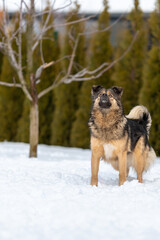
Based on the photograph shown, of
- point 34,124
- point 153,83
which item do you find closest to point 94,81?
point 153,83

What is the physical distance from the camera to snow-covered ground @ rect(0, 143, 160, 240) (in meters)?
3.84

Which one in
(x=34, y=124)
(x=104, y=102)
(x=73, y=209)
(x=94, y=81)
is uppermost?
(x=94, y=81)

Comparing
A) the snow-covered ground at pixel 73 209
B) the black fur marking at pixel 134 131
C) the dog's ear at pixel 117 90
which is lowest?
the snow-covered ground at pixel 73 209

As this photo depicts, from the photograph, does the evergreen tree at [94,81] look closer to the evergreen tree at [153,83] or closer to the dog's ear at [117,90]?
the evergreen tree at [153,83]

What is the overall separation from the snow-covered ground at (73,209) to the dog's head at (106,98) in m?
1.25

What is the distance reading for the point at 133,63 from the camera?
13.4 m

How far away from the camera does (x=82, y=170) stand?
26.5ft

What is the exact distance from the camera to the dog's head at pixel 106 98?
591cm

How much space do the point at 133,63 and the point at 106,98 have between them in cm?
778

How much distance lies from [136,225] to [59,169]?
13.7ft

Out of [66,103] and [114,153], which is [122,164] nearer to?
[114,153]

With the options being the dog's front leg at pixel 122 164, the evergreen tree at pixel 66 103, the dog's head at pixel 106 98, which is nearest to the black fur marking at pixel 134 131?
the dog's front leg at pixel 122 164

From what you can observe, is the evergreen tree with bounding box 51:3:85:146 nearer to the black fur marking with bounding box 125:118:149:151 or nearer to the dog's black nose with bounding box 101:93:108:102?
the black fur marking with bounding box 125:118:149:151

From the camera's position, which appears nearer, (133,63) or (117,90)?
(117,90)
